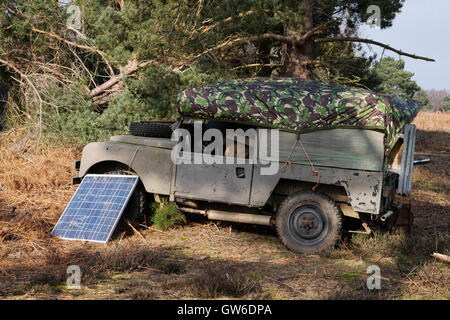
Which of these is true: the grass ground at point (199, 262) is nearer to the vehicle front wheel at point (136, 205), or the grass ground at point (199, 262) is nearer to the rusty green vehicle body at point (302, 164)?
the vehicle front wheel at point (136, 205)

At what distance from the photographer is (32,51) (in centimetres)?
1268

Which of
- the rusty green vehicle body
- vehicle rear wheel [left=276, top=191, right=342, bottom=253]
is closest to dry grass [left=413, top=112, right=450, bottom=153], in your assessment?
the rusty green vehicle body

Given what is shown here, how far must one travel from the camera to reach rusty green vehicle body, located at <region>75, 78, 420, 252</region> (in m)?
5.99

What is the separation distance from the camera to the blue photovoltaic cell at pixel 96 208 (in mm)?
6504

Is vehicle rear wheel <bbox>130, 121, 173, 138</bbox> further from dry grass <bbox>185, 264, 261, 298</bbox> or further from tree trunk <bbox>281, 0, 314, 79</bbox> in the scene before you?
tree trunk <bbox>281, 0, 314, 79</bbox>

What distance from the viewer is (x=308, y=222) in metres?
6.30

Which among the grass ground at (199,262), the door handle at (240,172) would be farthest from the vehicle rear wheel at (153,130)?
the door handle at (240,172)

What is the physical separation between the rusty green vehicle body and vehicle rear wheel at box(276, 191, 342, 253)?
0.04 feet

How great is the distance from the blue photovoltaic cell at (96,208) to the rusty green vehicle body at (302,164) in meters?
0.37

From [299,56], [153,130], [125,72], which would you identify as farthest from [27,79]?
[299,56]

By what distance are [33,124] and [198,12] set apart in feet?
15.7

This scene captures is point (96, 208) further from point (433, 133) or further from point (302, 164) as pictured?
point (433, 133)
